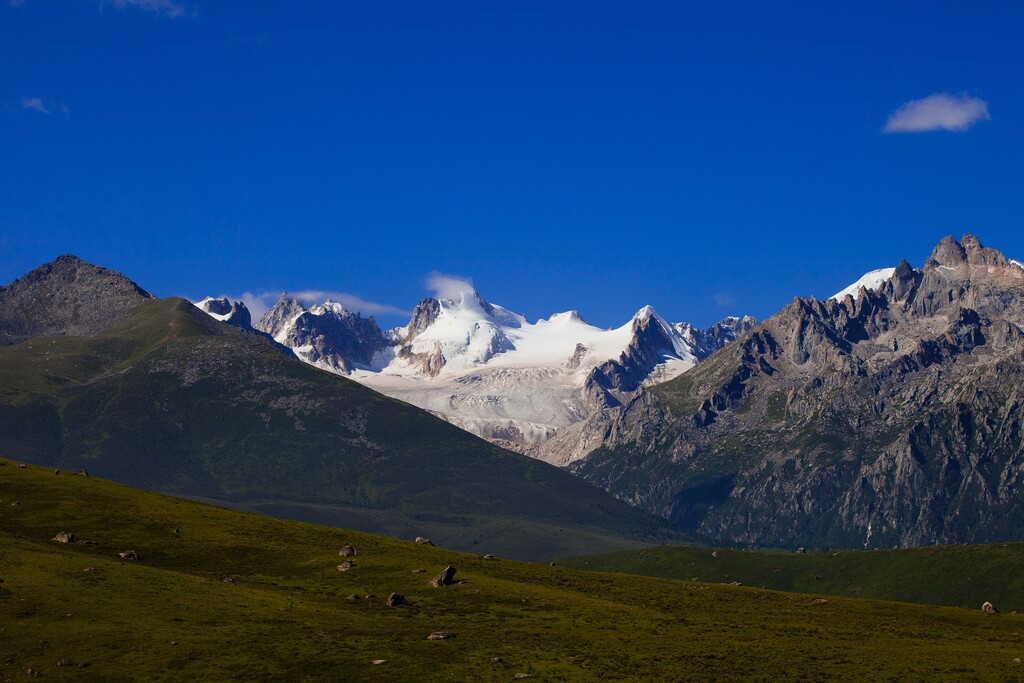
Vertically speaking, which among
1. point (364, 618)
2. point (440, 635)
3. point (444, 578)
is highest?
point (444, 578)

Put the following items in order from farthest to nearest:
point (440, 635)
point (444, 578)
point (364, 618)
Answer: point (444, 578)
point (364, 618)
point (440, 635)

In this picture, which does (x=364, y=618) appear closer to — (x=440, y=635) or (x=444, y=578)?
(x=440, y=635)

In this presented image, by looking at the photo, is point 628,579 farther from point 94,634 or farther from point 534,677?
point 94,634

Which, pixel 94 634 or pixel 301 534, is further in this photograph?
pixel 301 534

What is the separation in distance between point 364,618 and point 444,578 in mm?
24047

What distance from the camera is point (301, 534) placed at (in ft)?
634

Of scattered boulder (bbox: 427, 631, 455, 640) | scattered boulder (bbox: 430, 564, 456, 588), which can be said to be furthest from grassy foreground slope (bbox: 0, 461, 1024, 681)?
scattered boulder (bbox: 430, 564, 456, 588)

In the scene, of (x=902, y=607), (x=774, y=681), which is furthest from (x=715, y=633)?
(x=902, y=607)

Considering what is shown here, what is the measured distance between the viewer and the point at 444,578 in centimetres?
16375

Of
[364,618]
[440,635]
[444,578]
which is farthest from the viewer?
[444,578]

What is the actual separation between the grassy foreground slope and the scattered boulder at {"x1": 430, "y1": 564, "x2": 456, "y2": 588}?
2.12 metres

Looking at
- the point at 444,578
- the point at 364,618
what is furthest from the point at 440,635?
the point at 444,578

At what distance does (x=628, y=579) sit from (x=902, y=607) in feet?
140

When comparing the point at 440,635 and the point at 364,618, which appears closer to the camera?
the point at 440,635
